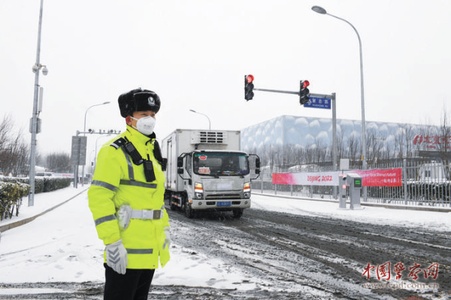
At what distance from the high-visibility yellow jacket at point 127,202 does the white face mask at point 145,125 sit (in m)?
0.11

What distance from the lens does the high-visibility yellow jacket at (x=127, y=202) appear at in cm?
231

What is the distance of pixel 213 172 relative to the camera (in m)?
12.3

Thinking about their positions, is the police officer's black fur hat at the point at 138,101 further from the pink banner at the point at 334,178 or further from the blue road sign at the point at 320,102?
the blue road sign at the point at 320,102

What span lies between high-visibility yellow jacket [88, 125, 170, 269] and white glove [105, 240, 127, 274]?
40mm

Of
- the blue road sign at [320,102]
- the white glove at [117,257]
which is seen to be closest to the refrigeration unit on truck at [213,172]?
the blue road sign at [320,102]

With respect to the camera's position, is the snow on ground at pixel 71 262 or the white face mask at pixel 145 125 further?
the snow on ground at pixel 71 262

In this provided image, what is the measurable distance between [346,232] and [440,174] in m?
8.11

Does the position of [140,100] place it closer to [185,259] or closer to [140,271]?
[140,271]

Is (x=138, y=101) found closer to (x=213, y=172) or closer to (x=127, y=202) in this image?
(x=127, y=202)

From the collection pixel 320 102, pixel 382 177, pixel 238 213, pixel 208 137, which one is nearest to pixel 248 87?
pixel 320 102

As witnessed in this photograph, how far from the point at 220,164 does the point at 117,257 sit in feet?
33.7

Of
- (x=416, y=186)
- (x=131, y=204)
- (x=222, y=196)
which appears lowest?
(x=222, y=196)

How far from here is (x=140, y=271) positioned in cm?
242

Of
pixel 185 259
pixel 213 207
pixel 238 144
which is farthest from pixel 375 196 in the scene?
pixel 185 259
